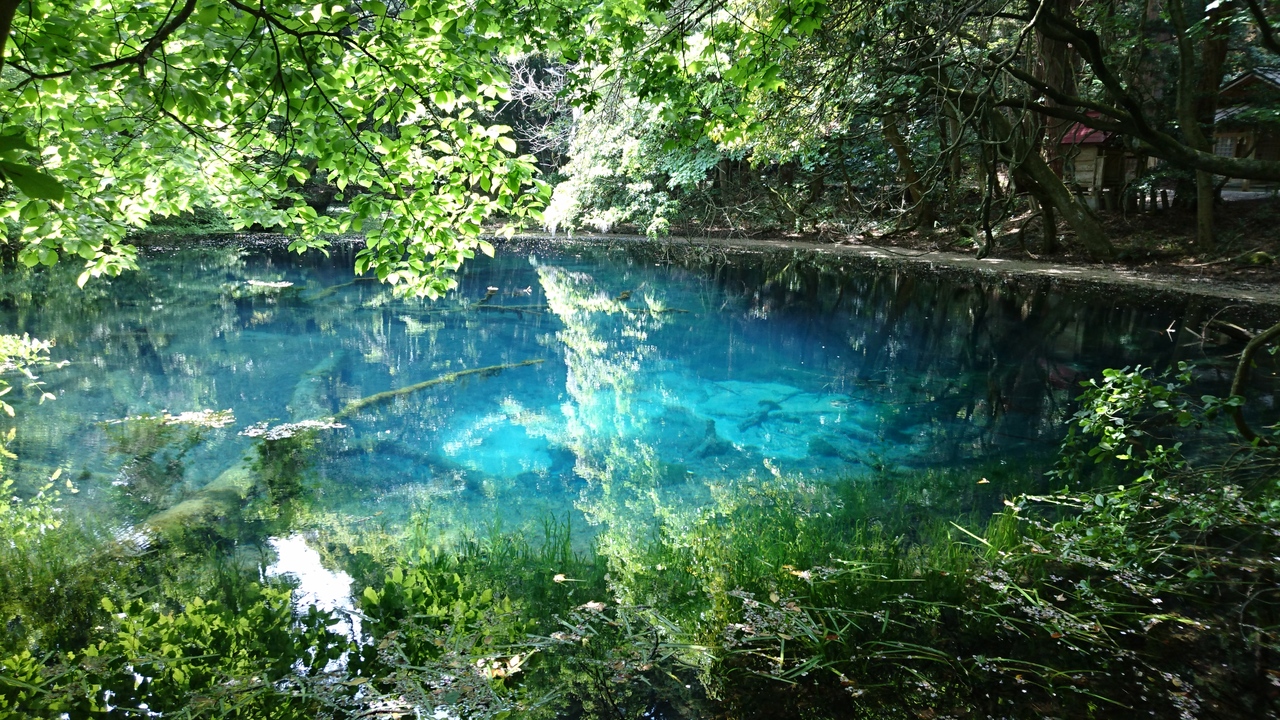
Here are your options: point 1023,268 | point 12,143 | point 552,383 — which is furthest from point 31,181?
point 1023,268

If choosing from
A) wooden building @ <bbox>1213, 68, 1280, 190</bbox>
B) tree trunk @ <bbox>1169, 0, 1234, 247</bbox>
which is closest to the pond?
tree trunk @ <bbox>1169, 0, 1234, 247</bbox>

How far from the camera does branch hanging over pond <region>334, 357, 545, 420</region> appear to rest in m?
8.91

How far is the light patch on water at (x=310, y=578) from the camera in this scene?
167 inches

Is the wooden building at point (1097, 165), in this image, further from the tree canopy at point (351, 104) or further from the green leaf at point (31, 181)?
the green leaf at point (31, 181)

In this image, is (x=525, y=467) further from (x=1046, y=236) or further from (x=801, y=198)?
(x=801, y=198)

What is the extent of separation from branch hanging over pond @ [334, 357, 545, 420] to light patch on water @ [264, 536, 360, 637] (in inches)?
138

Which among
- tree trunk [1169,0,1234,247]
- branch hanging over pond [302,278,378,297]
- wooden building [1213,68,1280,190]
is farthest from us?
branch hanging over pond [302,278,378,297]

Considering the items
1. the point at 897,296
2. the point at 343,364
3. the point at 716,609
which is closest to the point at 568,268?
the point at 897,296

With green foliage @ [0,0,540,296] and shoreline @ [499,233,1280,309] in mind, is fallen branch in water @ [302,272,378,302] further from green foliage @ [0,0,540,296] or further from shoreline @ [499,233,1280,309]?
green foliage @ [0,0,540,296]

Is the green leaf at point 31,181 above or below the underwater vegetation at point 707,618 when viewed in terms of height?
above

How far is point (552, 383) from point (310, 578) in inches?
236

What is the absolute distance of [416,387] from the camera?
9.88 meters

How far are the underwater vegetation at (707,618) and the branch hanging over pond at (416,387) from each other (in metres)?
3.37

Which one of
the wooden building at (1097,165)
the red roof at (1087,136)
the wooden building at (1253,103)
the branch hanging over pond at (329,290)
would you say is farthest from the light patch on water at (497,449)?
the red roof at (1087,136)
